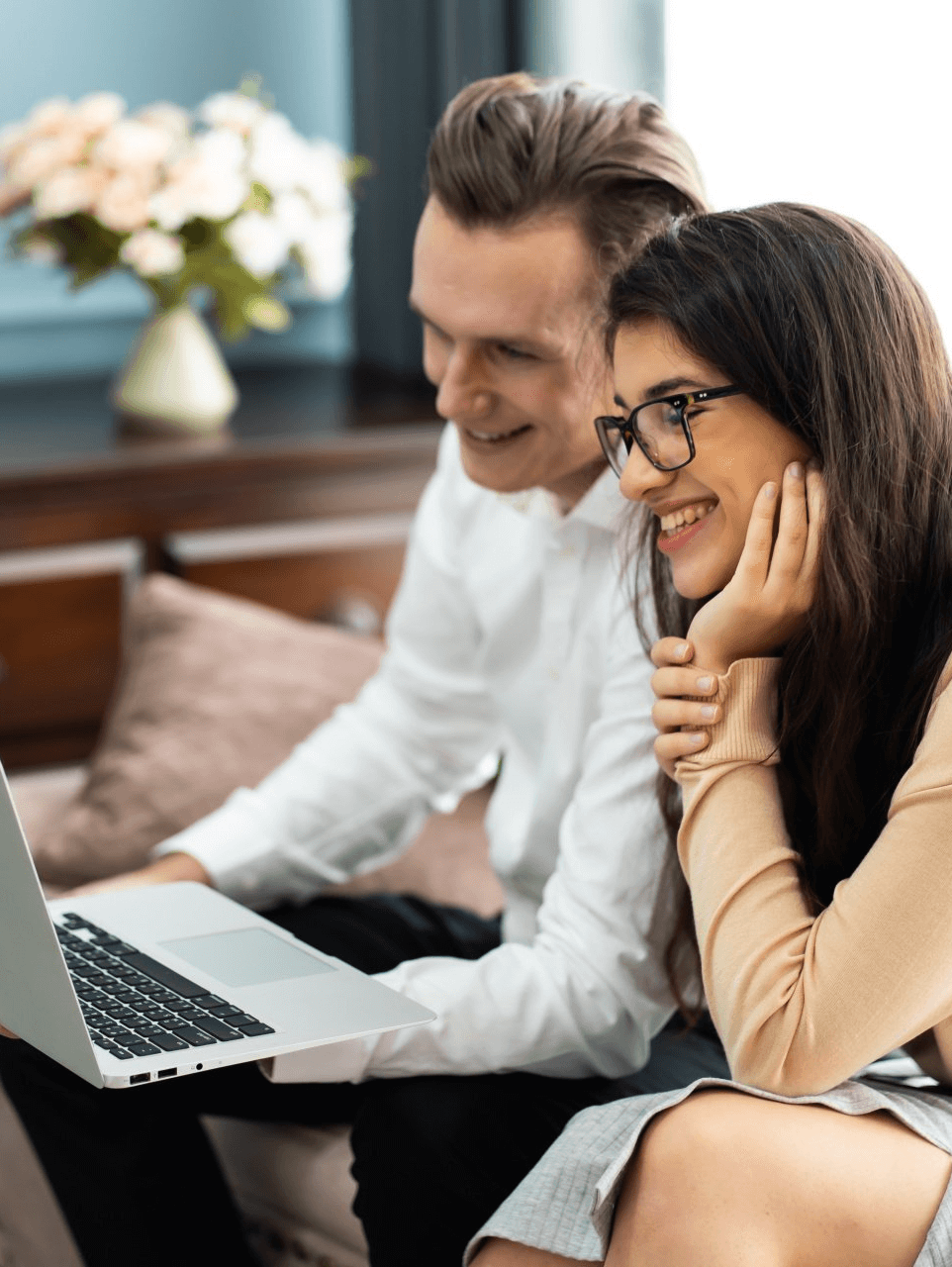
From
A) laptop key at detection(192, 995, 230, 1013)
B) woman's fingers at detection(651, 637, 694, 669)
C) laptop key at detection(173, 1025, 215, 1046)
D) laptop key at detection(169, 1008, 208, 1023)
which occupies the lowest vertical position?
laptop key at detection(192, 995, 230, 1013)

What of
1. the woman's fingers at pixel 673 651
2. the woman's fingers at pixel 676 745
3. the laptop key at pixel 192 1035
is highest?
the woman's fingers at pixel 673 651

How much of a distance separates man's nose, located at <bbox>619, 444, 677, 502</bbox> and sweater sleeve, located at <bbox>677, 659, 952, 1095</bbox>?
0.45ft

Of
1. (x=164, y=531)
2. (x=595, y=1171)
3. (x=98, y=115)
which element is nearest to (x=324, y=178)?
(x=98, y=115)

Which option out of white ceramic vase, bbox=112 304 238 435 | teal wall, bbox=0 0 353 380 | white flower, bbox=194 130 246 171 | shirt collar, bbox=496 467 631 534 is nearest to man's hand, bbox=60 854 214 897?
shirt collar, bbox=496 467 631 534

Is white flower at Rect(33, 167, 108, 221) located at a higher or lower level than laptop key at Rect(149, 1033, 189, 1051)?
higher

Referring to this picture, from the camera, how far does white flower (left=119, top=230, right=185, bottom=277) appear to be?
244 cm

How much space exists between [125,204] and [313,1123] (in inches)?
57.2

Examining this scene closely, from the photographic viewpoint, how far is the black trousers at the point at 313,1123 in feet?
4.08

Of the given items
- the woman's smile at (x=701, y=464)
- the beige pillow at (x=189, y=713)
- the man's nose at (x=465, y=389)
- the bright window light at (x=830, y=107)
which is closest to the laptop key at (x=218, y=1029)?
the woman's smile at (x=701, y=464)

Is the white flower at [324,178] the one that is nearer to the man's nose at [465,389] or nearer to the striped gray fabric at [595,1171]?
the man's nose at [465,389]

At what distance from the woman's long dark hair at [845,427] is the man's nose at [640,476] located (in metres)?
0.08

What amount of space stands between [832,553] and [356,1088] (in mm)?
612

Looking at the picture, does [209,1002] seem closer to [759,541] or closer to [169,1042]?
[169,1042]

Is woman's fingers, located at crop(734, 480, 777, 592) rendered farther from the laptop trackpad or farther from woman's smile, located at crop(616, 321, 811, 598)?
the laptop trackpad
